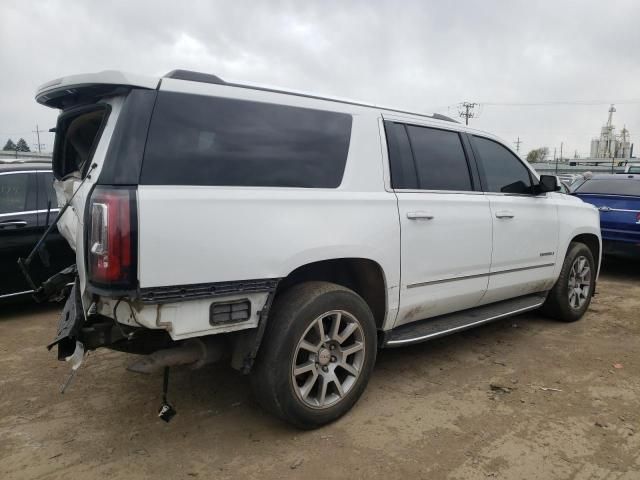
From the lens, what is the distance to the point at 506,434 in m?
3.05

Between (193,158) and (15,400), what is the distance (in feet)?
7.46

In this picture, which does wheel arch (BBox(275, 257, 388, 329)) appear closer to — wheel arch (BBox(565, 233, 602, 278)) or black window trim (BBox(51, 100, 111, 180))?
black window trim (BBox(51, 100, 111, 180))

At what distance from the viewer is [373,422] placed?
3182mm

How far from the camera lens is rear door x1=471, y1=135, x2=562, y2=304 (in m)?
4.27

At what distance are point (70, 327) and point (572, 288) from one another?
15.7 feet

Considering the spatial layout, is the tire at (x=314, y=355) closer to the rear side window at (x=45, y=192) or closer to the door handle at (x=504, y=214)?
the door handle at (x=504, y=214)

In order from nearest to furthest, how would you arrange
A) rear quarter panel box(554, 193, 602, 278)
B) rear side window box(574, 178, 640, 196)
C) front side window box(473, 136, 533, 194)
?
front side window box(473, 136, 533, 194) → rear quarter panel box(554, 193, 602, 278) → rear side window box(574, 178, 640, 196)

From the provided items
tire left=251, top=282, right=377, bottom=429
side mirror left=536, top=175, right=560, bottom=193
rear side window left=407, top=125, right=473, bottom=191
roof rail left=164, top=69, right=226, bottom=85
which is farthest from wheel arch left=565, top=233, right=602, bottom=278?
roof rail left=164, top=69, right=226, bottom=85

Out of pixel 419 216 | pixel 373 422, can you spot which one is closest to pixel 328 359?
pixel 373 422

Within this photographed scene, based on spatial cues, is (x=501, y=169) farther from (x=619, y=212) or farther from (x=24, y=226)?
(x=24, y=226)

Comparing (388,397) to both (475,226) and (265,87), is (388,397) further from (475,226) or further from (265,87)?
(265,87)

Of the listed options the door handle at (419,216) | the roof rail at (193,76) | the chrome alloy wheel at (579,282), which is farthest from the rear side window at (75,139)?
the chrome alloy wheel at (579,282)

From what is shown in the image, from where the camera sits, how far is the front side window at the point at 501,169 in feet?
14.3

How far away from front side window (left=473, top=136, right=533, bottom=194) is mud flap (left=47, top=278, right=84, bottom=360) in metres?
3.19
